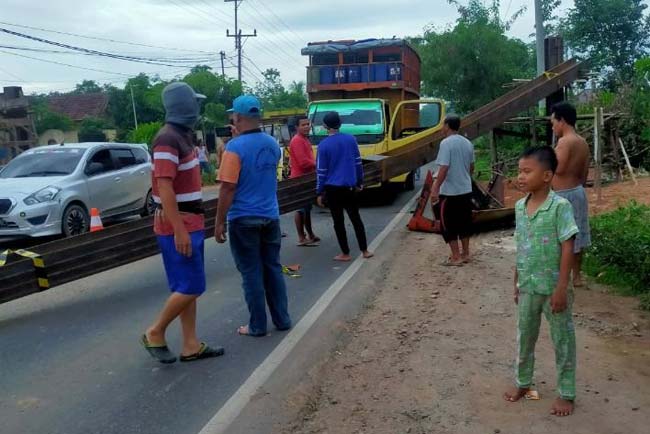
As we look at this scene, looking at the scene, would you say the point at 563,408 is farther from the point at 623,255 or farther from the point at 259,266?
the point at 623,255

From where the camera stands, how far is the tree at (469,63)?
A: 2936 centimetres

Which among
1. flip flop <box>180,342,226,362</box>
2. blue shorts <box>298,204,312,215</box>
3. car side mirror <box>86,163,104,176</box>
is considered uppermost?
car side mirror <box>86,163,104,176</box>

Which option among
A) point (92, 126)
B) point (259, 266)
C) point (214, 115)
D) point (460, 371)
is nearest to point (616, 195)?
point (460, 371)

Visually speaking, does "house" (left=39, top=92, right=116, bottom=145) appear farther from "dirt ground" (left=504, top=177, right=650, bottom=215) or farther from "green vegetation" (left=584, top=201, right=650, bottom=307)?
"green vegetation" (left=584, top=201, right=650, bottom=307)

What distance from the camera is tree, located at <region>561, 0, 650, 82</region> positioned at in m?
27.7

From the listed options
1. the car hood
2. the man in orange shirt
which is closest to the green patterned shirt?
the man in orange shirt

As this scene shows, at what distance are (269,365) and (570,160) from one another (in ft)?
10.1

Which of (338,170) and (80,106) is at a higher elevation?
(80,106)

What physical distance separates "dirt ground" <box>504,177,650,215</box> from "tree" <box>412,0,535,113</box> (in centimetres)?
1641

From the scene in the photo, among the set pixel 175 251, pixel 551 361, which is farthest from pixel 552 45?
pixel 175 251

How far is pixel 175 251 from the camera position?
473cm

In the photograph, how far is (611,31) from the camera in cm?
2822

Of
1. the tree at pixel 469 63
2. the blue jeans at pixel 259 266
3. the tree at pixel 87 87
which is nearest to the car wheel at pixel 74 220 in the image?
the blue jeans at pixel 259 266

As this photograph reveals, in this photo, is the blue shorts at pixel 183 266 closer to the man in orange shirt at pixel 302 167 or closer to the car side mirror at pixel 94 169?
the man in orange shirt at pixel 302 167
